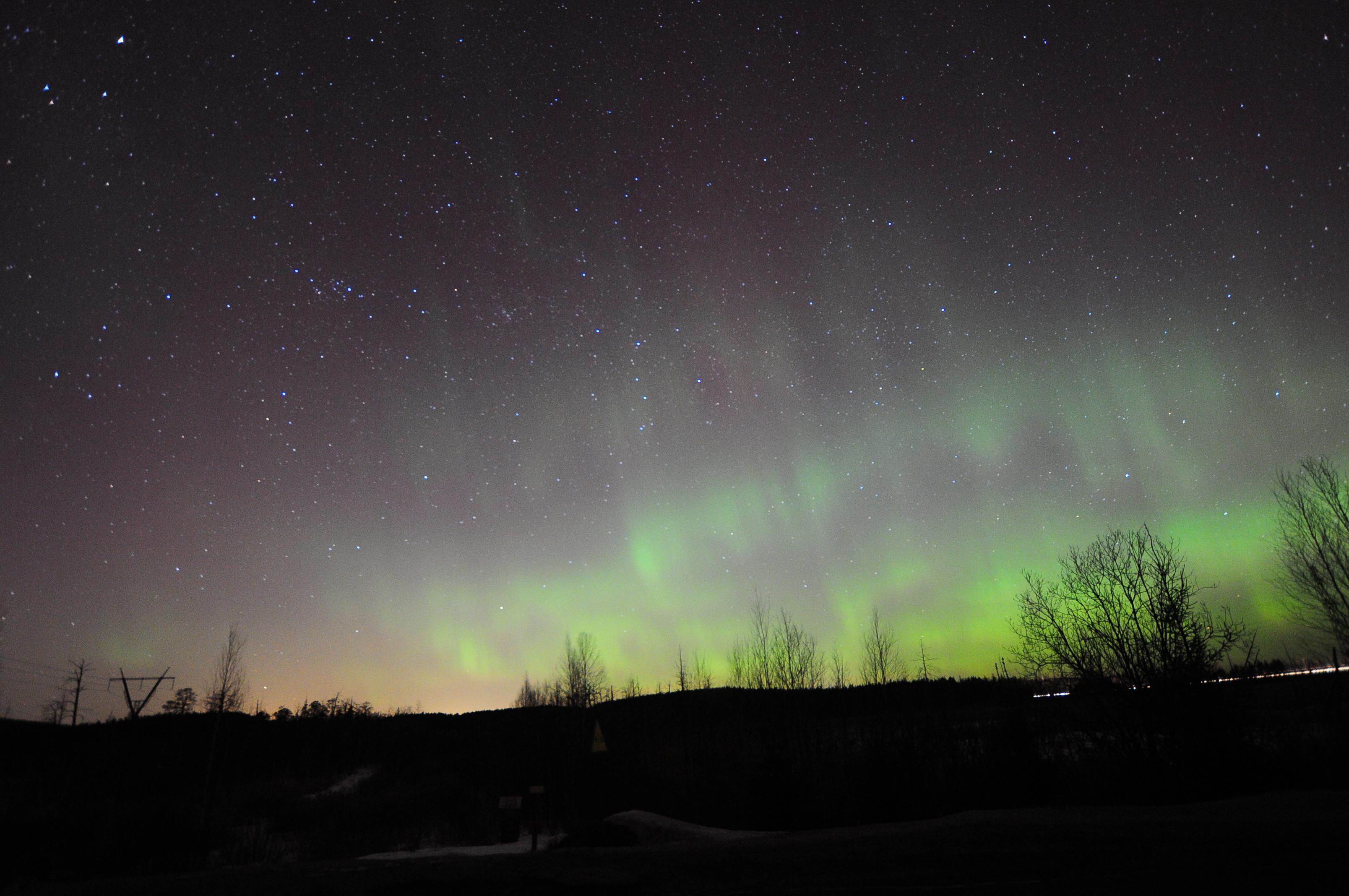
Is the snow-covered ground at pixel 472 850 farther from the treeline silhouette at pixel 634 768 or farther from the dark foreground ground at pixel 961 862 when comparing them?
the dark foreground ground at pixel 961 862

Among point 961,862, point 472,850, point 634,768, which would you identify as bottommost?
point 472,850

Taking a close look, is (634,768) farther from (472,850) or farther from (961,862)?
(961,862)

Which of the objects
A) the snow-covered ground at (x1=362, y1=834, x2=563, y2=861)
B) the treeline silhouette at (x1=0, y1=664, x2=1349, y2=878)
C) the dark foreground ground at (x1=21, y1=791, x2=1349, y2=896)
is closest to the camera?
the dark foreground ground at (x1=21, y1=791, x2=1349, y2=896)

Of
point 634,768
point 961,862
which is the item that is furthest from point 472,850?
point 961,862

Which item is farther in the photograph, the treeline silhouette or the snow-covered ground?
the treeline silhouette

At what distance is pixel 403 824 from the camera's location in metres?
33.6

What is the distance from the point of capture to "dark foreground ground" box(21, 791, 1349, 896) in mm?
7285

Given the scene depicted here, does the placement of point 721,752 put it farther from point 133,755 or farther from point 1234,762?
point 133,755

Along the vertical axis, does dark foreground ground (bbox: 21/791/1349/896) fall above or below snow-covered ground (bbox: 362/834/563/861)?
above

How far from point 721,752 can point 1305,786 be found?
39.7m

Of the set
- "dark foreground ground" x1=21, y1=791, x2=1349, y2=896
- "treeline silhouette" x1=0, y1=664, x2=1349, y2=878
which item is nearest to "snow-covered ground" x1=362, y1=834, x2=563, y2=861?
"treeline silhouette" x1=0, y1=664, x2=1349, y2=878

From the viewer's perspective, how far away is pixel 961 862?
8359 mm

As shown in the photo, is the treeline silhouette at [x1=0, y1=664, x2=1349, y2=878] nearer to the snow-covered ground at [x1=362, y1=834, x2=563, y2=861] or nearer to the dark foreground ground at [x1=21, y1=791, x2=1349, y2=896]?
the snow-covered ground at [x1=362, y1=834, x2=563, y2=861]

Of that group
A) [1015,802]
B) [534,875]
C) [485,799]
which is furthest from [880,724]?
[534,875]
